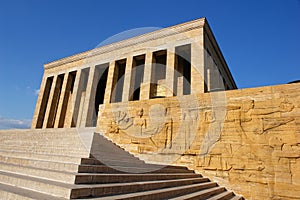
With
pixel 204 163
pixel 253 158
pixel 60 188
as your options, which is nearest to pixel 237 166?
pixel 253 158

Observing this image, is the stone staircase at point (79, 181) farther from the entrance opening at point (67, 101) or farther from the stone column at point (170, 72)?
the entrance opening at point (67, 101)

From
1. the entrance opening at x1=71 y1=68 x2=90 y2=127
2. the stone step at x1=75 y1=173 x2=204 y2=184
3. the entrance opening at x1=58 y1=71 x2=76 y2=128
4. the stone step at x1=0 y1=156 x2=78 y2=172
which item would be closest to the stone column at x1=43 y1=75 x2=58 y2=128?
the entrance opening at x1=58 y1=71 x2=76 y2=128

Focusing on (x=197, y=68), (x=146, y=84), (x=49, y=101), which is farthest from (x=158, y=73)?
(x=49, y=101)

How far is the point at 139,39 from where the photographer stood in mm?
16484

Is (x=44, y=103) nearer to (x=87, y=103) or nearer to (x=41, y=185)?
(x=87, y=103)

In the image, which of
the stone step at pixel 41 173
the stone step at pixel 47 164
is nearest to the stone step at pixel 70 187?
the stone step at pixel 41 173

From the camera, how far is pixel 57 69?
21281mm

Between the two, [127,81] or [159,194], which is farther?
[127,81]

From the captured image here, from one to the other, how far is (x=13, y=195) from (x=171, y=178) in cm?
332

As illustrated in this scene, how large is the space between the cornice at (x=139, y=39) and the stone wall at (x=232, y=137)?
8.98m

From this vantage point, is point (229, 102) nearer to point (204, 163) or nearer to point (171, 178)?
point (204, 163)

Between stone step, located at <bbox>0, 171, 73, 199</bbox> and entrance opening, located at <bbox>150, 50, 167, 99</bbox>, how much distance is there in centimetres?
1193

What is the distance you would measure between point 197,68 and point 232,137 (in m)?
7.75

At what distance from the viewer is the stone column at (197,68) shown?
41.4ft
